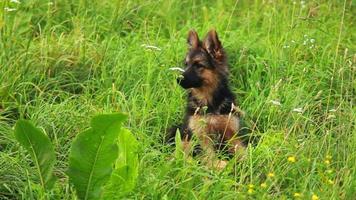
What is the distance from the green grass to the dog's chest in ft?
0.54

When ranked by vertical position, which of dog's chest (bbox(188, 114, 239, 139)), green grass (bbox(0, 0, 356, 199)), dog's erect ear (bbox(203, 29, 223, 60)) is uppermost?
dog's erect ear (bbox(203, 29, 223, 60))

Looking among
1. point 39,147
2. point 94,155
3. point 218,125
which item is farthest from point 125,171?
point 218,125

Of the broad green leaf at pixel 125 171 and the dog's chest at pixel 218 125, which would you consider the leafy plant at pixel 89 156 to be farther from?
the dog's chest at pixel 218 125

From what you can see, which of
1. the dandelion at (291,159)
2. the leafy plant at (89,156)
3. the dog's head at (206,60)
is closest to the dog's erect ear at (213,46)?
the dog's head at (206,60)

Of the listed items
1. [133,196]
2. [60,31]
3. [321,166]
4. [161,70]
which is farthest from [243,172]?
[60,31]

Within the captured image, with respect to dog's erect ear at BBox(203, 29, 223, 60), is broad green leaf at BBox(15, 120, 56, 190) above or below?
above

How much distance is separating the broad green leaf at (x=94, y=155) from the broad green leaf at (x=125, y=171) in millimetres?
137

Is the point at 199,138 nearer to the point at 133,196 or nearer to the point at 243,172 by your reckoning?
the point at 243,172

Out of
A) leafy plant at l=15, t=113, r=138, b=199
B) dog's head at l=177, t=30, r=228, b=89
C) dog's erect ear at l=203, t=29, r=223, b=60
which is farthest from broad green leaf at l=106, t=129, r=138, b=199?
dog's erect ear at l=203, t=29, r=223, b=60

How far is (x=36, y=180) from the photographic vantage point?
15.0ft

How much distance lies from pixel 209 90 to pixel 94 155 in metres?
2.14

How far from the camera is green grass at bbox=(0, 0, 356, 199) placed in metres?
4.71

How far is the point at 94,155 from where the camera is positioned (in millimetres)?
4102

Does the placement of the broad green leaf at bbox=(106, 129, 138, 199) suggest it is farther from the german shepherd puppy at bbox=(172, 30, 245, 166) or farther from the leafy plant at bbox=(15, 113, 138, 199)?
the german shepherd puppy at bbox=(172, 30, 245, 166)
